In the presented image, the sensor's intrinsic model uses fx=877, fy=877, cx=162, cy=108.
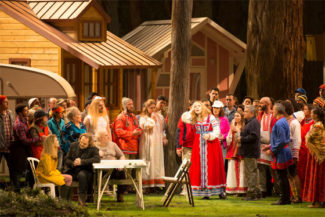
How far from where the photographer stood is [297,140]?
14.9 m

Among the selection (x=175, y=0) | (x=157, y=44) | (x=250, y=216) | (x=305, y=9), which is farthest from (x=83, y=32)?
(x=305, y=9)

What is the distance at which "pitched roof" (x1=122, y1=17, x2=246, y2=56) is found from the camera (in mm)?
26141

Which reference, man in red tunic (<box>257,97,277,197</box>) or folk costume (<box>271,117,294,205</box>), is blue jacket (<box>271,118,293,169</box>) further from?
man in red tunic (<box>257,97,277,197</box>)

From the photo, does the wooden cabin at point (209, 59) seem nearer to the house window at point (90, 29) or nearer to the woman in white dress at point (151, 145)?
the house window at point (90, 29)

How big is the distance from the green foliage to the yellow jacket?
3.25 ft

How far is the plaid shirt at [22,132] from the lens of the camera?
14.9 meters

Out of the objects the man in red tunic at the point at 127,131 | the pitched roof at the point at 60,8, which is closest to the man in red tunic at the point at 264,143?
the man in red tunic at the point at 127,131

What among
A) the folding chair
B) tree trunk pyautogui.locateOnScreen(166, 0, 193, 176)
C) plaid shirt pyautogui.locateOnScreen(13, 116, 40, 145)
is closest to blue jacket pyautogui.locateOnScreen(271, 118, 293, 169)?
the folding chair

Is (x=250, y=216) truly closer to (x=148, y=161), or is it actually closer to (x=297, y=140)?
(x=297, y=140)

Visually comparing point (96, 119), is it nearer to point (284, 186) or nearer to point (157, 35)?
point (284, 186)

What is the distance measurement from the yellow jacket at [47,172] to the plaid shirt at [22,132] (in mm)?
1468

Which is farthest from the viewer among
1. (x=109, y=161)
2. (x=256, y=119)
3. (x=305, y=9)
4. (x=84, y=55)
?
(x=305, y=9)

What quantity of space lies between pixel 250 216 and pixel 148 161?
13.4 ft

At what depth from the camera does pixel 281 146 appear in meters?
14.6
